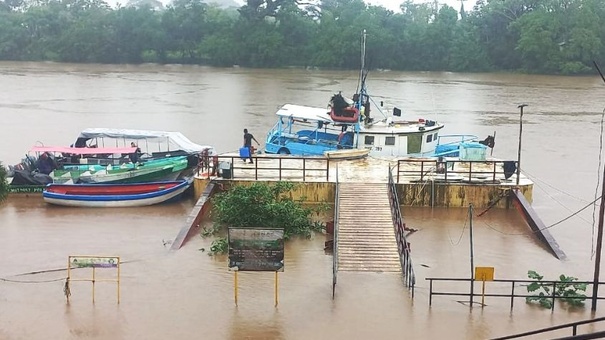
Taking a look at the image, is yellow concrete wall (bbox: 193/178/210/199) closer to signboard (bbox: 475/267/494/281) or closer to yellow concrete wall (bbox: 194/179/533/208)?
yellow concrete wall (bbox: 194/179/533/208)

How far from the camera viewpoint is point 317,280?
1557 cm

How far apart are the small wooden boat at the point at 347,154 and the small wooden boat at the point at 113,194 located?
4.46 metres

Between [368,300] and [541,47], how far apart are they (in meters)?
64.1

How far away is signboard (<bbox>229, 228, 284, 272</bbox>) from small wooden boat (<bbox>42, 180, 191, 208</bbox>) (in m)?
9.43

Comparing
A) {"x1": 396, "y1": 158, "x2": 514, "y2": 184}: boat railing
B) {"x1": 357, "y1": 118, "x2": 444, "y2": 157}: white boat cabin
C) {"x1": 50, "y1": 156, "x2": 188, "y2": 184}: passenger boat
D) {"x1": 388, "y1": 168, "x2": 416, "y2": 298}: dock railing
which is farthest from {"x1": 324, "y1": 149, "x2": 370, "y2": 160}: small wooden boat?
{"x1": 50, "y1": 156, "x2": 188, "y2": 184}: passenger boat

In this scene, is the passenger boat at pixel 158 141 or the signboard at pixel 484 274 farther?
the passenger boat at pixel 158 141

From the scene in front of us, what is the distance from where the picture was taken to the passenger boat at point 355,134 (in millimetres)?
23609

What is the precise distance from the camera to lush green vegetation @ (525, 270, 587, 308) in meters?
14.2

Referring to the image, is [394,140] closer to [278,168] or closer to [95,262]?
[278,168]

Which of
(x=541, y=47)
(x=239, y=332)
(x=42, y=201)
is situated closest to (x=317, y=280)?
(x=239, y=332)

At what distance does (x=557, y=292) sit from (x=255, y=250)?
612 cm

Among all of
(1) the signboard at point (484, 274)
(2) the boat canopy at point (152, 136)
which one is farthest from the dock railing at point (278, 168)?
(1) the signboard at point (484, 274)

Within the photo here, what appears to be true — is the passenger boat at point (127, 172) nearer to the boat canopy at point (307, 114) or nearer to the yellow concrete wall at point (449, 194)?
the boat canopy at point (307, 114)

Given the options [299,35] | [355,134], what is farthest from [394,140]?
[299,35]
